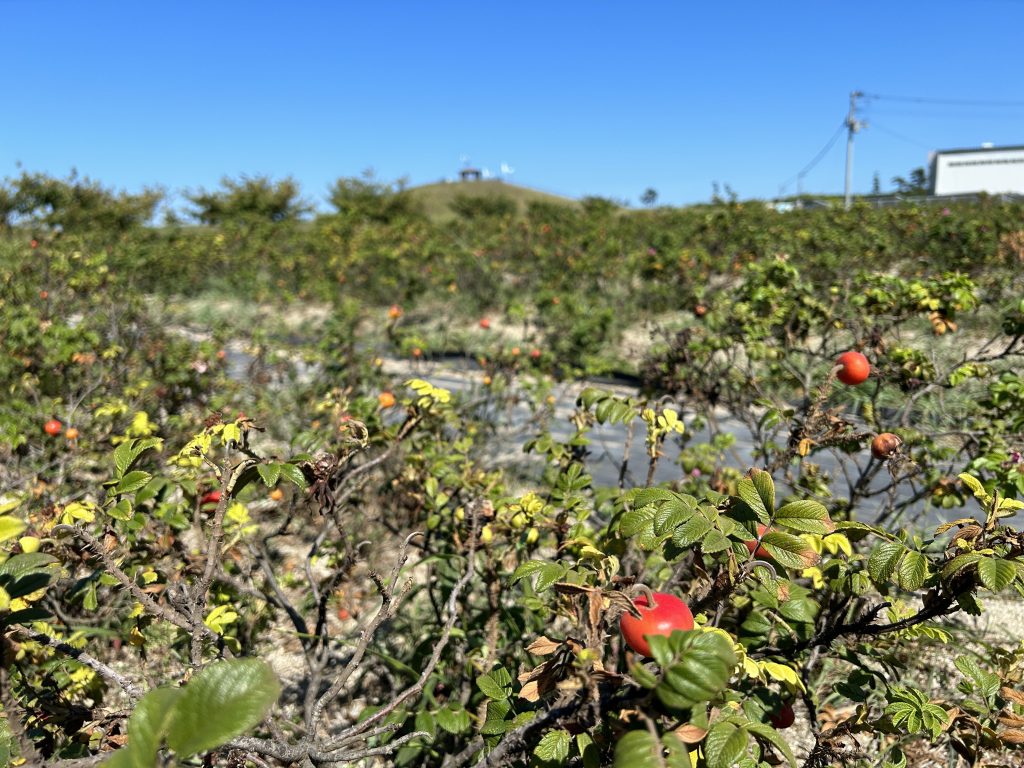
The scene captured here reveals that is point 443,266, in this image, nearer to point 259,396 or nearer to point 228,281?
point 228,281

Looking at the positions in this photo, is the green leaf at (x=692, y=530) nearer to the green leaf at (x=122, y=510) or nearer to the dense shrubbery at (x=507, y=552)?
the dense shrubbery at (x=507, y=552)

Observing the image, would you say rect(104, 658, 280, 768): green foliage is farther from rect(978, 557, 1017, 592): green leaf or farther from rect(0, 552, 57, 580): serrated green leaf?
rect(978, 557, 1017, 592): green leaf

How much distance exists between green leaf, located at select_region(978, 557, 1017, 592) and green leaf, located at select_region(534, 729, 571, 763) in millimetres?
648

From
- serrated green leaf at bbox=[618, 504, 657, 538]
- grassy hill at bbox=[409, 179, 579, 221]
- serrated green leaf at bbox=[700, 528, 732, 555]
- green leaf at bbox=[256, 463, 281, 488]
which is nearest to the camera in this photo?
serrated green leaf at bbox=[700, 528, 732, 555]

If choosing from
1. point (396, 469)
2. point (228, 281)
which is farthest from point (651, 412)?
point (228, 281)

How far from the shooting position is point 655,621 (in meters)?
0.91

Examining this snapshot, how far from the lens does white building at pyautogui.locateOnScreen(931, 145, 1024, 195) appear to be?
1517 inches

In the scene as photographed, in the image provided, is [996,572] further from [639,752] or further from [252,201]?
[252,201]

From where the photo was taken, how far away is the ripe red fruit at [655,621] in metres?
0.91

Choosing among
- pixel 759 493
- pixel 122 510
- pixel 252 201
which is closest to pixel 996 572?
pixel 759 493

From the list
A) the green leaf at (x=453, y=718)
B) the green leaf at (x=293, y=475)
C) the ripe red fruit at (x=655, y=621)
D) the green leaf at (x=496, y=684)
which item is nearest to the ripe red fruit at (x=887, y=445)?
the ripe red fruit at (x=655, y=621)

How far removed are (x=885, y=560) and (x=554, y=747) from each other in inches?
25.3

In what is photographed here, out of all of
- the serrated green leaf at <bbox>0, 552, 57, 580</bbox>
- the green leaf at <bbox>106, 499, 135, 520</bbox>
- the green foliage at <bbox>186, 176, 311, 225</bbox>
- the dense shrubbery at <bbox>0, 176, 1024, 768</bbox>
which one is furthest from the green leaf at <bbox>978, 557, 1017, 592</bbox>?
the green foliage at <bbox>186, 176, 311, 225</bbox>

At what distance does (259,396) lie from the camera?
15.7 feet
